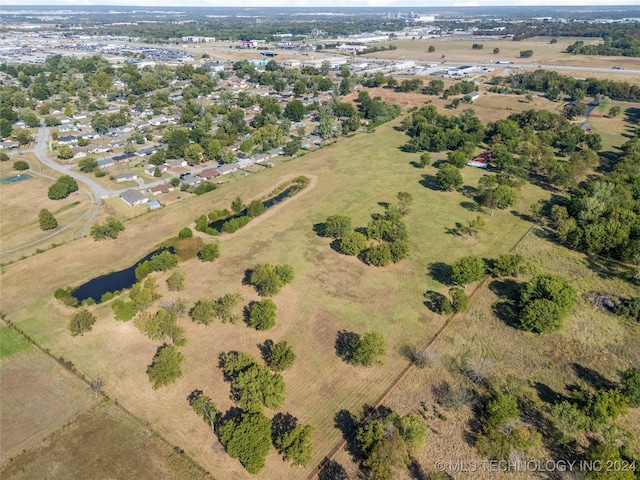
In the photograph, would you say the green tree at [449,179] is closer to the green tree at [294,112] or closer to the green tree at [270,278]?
the green tree at [270,278]

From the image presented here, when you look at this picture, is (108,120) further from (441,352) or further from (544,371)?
(544,371)

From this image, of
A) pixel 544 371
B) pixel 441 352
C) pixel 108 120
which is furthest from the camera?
pixel 108 120

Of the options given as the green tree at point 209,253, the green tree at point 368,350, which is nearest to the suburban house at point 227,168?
the green tree at point 209,253

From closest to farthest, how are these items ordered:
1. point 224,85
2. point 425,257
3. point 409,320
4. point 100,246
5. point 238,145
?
point 409,320 < point 425,257 < point 100,246 < point 238,145 < point 224,85

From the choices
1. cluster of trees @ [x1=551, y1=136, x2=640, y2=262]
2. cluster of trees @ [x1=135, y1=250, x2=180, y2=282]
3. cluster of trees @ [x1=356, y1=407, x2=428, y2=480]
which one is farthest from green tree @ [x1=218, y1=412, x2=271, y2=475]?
cluster of trees @ [x1=551, y1=136, x2=640, y2=262]

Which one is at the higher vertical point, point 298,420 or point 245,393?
point 245,393

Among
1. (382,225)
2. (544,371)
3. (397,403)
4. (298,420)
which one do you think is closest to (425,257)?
(382,225)
